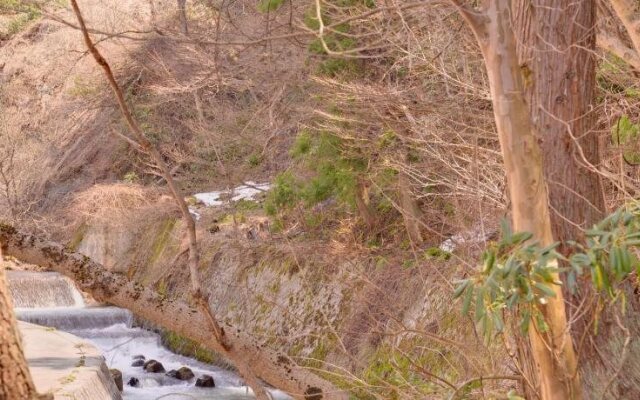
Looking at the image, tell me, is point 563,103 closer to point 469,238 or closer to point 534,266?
point 469,238

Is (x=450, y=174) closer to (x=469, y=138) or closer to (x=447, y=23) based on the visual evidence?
(x=469, y=138)

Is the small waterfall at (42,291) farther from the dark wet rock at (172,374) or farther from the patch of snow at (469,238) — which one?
the patch of snow at (469,238)

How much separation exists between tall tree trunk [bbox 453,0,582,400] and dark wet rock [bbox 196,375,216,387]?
11.9 m

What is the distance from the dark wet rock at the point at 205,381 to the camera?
15.5m

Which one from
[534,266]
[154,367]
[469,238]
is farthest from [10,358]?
[154,367]

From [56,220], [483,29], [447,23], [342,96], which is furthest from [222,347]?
[56,220]

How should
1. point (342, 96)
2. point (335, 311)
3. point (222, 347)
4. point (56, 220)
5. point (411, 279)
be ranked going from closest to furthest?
point (222, 347) → point (342, 96) → point (411, 279) → point (335, 311) → point (56, 220)

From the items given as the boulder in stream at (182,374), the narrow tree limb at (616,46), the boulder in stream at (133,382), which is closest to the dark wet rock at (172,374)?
the boulder in stream at (182,374)

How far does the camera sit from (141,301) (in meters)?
4.28

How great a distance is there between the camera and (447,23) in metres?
9.04

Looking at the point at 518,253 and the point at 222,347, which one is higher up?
the point at 518,253

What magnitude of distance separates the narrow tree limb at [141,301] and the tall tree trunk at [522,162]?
3.07 ft

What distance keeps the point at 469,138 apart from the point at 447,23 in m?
1.23

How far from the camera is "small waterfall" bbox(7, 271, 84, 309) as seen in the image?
804 inches
